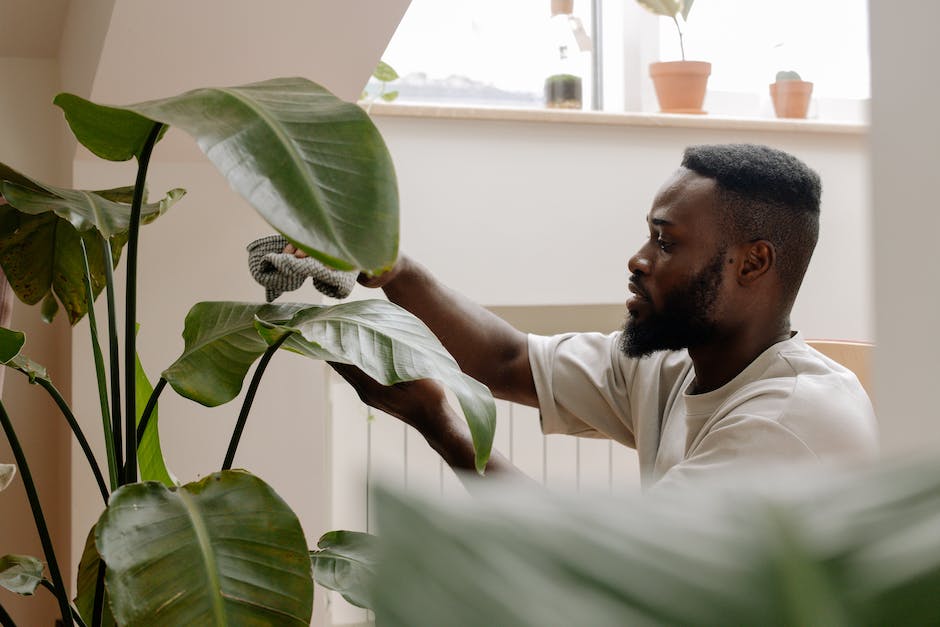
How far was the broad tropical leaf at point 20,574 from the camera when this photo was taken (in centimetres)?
93

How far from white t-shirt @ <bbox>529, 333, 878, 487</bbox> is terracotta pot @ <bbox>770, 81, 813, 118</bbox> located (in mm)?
1162

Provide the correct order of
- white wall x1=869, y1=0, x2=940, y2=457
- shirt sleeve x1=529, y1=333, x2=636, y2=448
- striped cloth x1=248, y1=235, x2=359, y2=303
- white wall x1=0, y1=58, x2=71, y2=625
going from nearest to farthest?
white wall x1=869, y1=0, x2=940, y2=457 → striped cloth x1=248, y1=235, x2=359, y2=303 → shirt sleeve x1=529, y1=333, x2=636, y2=448 → white wall x1=0, y1=58, x2=71, y2=625

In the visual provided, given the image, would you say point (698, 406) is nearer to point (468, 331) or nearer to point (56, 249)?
point (468, 331)

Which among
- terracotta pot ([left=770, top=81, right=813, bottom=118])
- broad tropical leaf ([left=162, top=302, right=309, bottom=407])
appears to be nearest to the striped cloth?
broad tropical leaf ([left=162, top=302, right=309, bottom=407])

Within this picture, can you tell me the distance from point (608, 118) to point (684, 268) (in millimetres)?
857

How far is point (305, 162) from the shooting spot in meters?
0.60

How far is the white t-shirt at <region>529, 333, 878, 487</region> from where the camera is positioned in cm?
129

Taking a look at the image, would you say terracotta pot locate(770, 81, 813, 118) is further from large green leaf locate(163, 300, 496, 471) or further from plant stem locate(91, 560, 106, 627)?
plant stem locate(91, 560, 106, 627)

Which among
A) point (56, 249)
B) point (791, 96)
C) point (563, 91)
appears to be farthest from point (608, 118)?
point (56, 249)

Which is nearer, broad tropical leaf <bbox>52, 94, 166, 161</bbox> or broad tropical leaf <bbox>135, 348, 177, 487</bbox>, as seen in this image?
broad tropical leaf <bbox>52, 94, 166, 161</bbox>

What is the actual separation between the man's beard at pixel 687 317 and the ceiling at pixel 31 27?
118 cm

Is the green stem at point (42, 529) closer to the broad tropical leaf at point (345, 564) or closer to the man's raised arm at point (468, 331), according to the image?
the broad tropical leaf at point (345, 564)

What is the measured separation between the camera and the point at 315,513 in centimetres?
186

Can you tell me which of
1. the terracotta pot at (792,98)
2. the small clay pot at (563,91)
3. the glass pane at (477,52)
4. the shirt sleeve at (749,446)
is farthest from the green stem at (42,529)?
the terracotta pot at (792,98)
